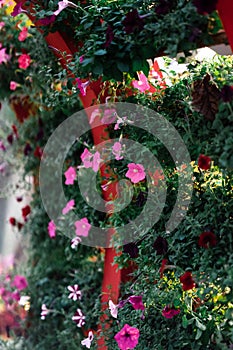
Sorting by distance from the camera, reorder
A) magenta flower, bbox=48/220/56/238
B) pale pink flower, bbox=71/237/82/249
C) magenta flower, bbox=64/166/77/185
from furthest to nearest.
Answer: magenta flower, bbox=48/220/56/238, magenta flower, bbox=64/166/77/185, pale pink flower, bbox=71/237/82/249

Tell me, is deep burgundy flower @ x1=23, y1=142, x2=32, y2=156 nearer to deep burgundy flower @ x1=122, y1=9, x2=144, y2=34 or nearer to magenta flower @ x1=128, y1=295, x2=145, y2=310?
magenta flower @ x1=128, y1=295, x2=145, y2=310

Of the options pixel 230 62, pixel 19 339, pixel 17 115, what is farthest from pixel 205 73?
pixel 19 339

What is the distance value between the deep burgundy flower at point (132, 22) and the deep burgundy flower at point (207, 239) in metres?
0.64

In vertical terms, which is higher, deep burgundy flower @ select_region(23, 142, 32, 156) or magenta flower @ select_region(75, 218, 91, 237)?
deep burgundy flower @ select_region(23, 142, 32, 156)

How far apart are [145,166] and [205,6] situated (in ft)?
2.18

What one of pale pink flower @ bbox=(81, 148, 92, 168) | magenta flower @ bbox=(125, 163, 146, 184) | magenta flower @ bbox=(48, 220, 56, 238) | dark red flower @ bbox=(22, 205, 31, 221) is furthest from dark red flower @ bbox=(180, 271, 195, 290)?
dark red flower @ bbox=(22, 205, 31, 221)

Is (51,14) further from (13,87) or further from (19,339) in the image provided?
(19,339)

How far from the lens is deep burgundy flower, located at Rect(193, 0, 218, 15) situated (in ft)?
5.33

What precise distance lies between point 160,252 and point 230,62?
0.66 meters

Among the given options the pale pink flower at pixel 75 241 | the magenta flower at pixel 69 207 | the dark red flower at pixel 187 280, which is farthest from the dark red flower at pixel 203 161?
the magenta flower at pixel 69 207

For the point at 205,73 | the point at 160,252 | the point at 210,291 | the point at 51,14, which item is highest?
the point at 51,14

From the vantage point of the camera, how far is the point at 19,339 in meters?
3.20

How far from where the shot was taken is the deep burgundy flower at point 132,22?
72.0 inches

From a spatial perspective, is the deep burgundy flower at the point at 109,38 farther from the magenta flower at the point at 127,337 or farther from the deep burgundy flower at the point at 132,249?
the magenta flower at the point at 127,337
